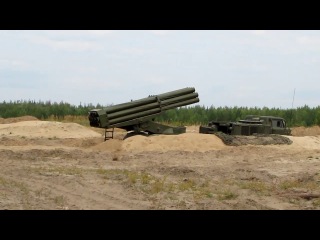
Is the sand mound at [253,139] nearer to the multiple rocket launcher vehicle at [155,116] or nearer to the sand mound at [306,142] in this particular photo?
the sand mound at [306,142]

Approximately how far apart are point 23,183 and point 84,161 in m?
6.34

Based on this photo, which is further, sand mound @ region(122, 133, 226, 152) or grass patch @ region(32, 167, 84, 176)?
sand mound @ region(122, 133, 226, 152)

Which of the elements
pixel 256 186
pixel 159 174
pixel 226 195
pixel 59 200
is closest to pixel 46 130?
pixel 159 174

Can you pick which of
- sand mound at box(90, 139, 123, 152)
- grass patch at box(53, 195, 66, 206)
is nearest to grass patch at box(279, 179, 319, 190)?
grass patch at box(53, 195, 66, 206)

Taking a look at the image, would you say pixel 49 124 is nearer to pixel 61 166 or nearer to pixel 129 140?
pixel 129 140

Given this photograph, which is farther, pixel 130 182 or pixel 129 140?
pixel 129 140

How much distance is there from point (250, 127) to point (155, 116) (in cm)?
417

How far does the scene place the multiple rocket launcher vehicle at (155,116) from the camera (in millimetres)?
24312

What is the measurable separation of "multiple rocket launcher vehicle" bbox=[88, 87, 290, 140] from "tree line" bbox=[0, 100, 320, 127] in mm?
11674

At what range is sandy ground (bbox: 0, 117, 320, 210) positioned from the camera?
11.6 meters

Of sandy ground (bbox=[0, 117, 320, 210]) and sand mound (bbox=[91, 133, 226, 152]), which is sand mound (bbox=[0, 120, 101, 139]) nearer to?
sandy ground (bbox=[0, 117, 320, 210])

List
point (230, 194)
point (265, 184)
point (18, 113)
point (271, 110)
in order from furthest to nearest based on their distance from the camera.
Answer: point (18, 113), point (271, 110), point (265, 184), point (230, 194)
